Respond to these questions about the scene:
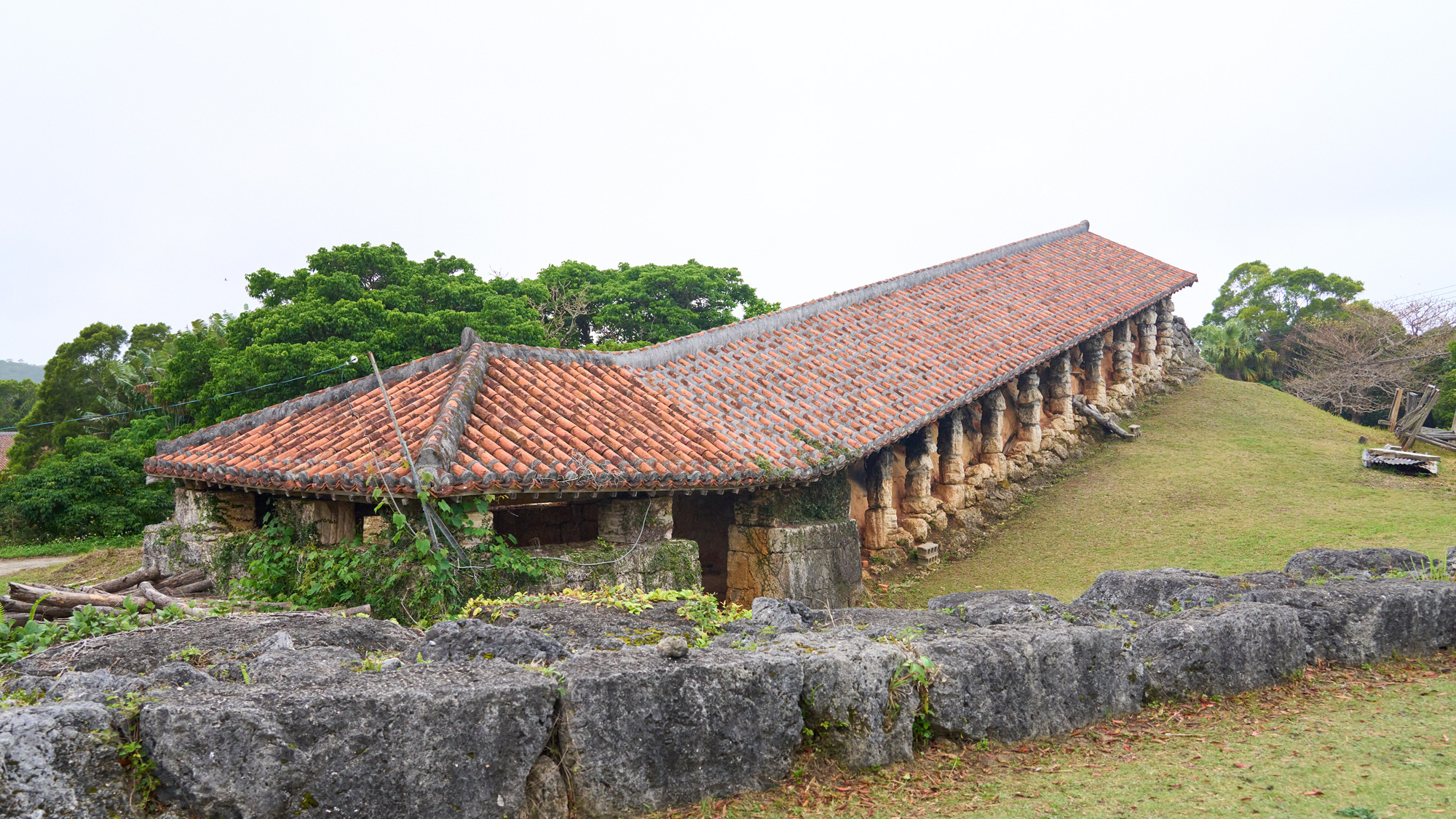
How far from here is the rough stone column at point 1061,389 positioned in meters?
17.6

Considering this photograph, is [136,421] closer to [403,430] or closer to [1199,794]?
[403,430]

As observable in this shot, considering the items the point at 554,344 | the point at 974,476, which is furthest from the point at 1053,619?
the point at 554,344

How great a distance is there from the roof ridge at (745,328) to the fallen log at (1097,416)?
3780 millimetres

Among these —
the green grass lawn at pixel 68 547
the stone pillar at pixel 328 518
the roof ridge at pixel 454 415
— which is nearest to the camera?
the roof ridge at pixel 454 415

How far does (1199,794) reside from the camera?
4.20 meters

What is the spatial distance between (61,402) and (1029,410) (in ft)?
107

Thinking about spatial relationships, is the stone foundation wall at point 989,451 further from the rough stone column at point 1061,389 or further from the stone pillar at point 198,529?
the stone pillar at point 198,529

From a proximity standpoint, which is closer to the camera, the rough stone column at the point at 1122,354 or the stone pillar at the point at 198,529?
the stone pillar at the point at 198,529

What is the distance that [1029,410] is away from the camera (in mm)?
16656

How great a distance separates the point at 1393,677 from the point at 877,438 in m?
5.98

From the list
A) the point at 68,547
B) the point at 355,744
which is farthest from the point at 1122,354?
the point at 68,547

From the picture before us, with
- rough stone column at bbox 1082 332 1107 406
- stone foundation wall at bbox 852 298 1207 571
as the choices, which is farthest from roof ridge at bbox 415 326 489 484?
Result: rough stone column at bbox 1082 332 1107 406

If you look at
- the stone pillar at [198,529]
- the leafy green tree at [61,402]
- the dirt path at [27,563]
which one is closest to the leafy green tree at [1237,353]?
the stone pillar at [198,529]

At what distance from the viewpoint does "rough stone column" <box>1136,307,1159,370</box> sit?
21344mm
